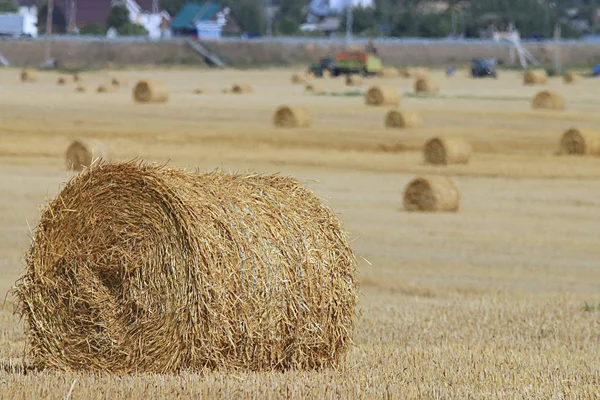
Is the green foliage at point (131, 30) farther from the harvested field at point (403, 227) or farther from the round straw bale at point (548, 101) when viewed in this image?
the round straw bale at point (548, 101)

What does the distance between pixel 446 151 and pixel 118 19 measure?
120 metres

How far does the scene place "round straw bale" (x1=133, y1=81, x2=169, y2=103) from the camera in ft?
164

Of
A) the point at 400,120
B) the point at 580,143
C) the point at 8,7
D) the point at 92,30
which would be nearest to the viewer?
the point at 580,143

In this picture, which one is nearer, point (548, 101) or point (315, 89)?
point (548, 101)

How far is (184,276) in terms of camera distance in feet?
28.8

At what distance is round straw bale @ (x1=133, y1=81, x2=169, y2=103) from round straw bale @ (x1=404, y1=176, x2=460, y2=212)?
27204 millimetres

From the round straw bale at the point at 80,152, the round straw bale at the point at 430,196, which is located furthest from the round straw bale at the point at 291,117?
the round straw bale at the point at 430,196

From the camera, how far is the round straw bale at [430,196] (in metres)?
23.7

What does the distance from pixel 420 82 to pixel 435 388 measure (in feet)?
190

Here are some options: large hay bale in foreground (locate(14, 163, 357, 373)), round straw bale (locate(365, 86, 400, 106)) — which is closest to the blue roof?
round straw bale (locate(365, 86, 400, 106))

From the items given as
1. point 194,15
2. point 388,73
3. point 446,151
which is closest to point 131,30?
point 194,15

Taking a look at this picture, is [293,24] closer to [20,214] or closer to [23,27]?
[23,27]

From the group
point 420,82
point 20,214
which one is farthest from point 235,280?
point 420,82

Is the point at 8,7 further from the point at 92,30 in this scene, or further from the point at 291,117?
the point at 291,117
